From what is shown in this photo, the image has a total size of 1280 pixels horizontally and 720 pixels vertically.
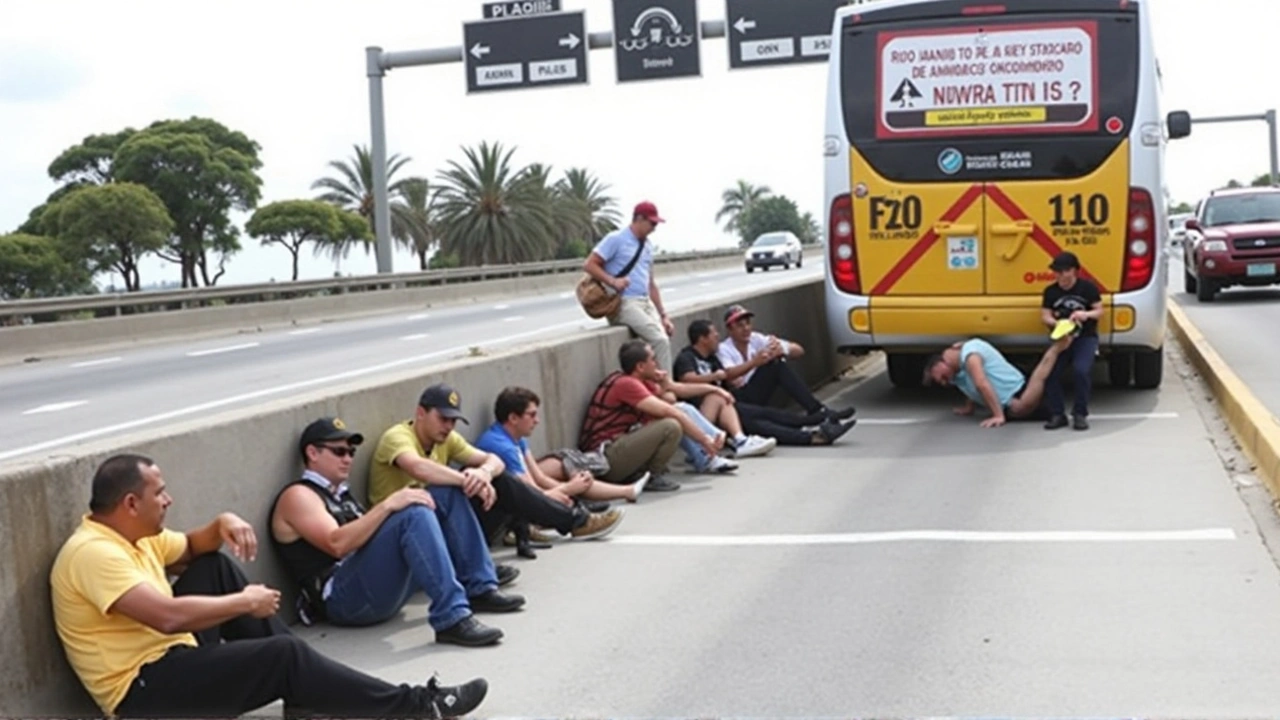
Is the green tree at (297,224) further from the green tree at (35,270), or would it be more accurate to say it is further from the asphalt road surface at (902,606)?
the asphalt road surface at (902,606)

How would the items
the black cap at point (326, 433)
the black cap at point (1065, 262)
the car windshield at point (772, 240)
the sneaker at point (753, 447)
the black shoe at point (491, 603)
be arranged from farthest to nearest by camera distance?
the car windshield at point (772, 240)
the black cap at point (1065, 262)
the sneaker at point (753, 447)
the black shoe at point (491, 603)
the black cap at point (326, 433)

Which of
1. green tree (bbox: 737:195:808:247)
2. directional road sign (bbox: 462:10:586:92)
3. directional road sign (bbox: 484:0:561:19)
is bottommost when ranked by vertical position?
green tree (bbox: 737:195:808:247)

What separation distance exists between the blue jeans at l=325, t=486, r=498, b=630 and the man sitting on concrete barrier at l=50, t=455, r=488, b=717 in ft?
3.81

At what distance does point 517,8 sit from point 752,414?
23.1 m

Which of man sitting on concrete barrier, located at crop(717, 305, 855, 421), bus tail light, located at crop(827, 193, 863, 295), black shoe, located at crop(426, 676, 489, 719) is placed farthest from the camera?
bus tail light, located at crop(827, 193, 863, 295)

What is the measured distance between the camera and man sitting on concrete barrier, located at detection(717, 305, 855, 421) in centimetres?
1279

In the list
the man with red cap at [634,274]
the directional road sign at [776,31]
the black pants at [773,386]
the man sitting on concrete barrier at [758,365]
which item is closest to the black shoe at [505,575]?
the man with red cap at [634,274]

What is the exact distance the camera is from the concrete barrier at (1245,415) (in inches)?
382

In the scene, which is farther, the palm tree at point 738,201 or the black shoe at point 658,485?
the palm tree at point 738,201

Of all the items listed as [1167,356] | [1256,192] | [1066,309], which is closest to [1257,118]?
[1256,192]

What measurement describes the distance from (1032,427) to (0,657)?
30.1 feet

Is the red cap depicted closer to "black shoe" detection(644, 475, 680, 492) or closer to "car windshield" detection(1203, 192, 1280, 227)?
"black shoe" detection(644, 475, 680, 492)

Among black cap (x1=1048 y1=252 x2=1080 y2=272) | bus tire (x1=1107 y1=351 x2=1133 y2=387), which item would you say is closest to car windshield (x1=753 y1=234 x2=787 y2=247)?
bus tire (x1=1107 y1=351 x2=1133 y2=387)

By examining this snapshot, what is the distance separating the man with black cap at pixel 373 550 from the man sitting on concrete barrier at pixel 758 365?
5.71 meters
